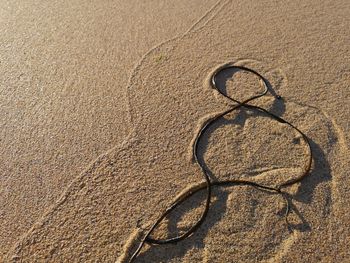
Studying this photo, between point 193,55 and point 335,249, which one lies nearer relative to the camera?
point 335,249

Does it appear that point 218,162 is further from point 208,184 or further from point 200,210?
point 200,210

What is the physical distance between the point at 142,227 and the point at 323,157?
32.6 inches

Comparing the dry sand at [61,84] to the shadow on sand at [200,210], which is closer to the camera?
the shadow on sand at [200,210]

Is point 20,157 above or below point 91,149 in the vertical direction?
above

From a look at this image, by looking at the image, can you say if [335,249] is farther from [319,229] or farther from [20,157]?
[20,157]

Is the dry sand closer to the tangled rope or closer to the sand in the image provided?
the sand

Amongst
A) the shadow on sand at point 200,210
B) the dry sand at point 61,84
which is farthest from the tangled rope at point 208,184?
the dry sand at point 61,84

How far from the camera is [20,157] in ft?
5.44

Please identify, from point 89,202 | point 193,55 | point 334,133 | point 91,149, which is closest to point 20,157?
point 91,149

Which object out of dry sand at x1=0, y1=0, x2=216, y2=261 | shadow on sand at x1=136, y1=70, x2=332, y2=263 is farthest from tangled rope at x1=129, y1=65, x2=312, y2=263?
dry sand at x1=0, y1=0, x2=216, y2=261

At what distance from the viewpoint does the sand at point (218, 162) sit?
138 centimetres

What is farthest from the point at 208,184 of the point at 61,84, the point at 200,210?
the point at 61,84

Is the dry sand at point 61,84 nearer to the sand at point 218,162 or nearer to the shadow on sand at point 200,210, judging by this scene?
the sand at point 218,162

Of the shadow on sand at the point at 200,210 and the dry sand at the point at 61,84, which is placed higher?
the dry sand at the point at 61,84
